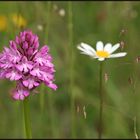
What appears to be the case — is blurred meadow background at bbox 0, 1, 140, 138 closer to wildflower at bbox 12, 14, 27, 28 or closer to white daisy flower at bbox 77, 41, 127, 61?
wildflower at bbox 12, 14, 27, 28

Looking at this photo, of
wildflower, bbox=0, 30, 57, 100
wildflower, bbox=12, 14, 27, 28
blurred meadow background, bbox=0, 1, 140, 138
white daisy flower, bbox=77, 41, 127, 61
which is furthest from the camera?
blurred meadow background, bbox=0, 1, 140, 138

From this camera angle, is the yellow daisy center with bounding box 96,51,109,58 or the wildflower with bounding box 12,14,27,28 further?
the wildflower with bounding box 12,14,27,28

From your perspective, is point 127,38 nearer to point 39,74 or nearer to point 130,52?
point 130,52

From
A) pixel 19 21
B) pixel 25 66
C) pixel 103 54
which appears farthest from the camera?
pixel 19 21

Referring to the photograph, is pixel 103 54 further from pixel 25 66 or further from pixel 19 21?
pixel 19 21

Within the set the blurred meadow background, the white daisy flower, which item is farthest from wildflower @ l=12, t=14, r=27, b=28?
the white daisy flower

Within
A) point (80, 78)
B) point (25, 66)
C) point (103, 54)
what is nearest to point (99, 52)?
point (103, 54)
